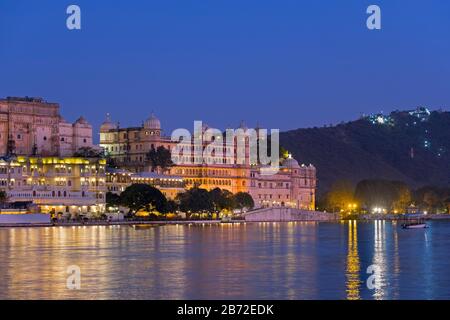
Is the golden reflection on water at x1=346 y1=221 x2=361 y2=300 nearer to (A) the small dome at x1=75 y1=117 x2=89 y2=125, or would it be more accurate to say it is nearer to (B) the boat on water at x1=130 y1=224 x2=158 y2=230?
(B) the boat on water at x1=130 y1=224 x2=158 y2=230

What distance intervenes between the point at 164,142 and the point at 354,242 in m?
69.6

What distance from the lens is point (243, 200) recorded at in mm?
126688

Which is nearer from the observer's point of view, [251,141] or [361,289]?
[361,289]

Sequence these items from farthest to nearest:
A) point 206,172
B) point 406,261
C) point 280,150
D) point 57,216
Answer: point 280,150 → point 206,172 → point 57,216 → point 406,261

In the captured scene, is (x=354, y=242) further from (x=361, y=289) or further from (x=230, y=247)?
(x=361, y=289)

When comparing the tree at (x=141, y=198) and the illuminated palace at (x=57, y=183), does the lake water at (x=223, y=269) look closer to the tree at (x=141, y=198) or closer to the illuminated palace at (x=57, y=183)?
the tree at (x=141, y=198)

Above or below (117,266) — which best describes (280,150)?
above

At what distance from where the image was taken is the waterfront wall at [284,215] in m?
126

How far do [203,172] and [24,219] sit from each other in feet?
125

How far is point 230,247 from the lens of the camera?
202 ft

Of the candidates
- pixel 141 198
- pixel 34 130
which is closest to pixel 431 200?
pixel 141 198

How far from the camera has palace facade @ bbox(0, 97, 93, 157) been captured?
118 metres
